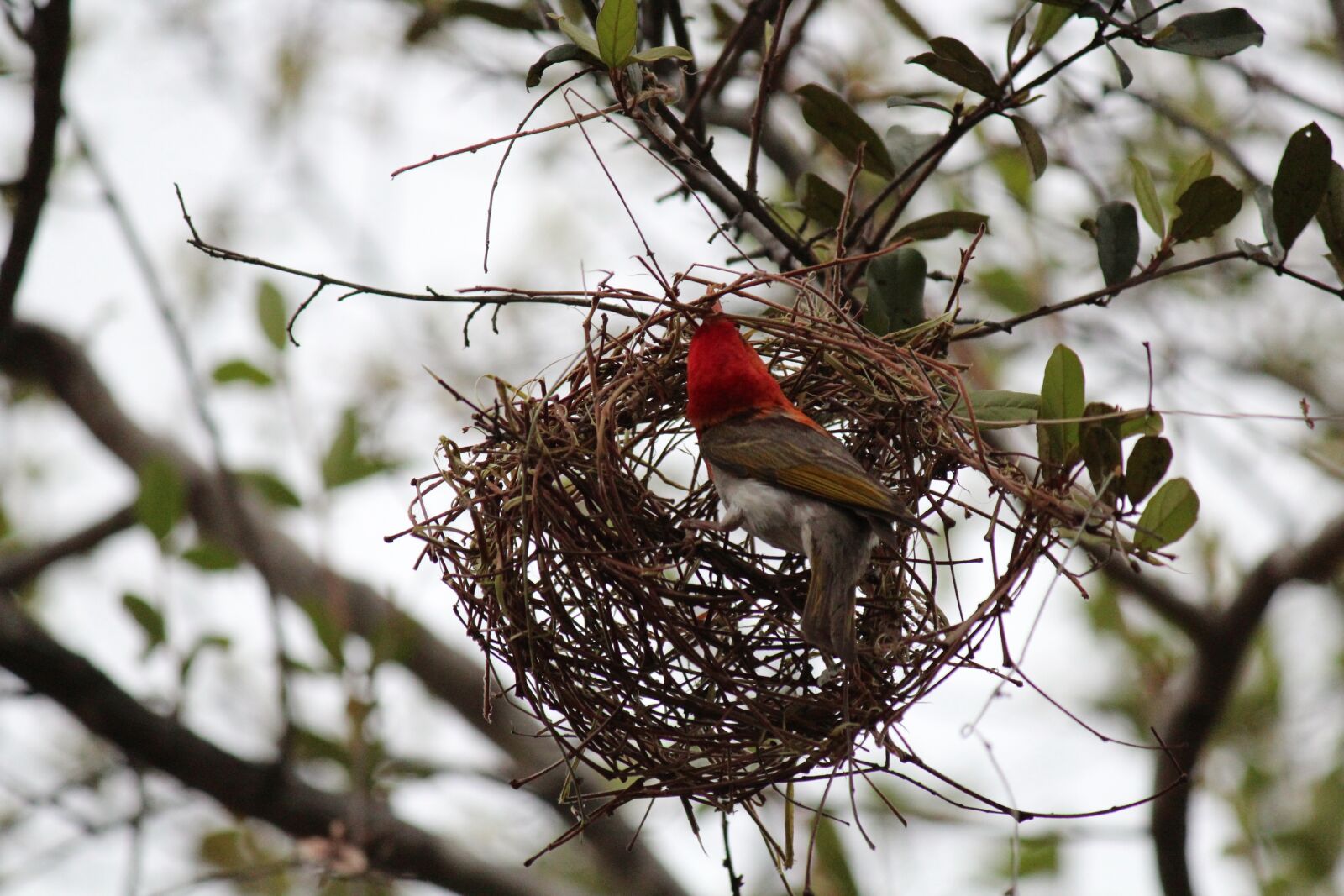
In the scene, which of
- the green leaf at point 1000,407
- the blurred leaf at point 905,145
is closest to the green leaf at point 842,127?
the blurred leaf at point 905,145

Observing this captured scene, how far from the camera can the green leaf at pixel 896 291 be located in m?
2.60

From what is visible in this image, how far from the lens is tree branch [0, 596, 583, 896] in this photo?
15.6 ft

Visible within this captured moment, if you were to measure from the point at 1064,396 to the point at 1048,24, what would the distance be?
80cm

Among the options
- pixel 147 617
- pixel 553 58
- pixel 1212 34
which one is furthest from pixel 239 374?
pixel 1212 34

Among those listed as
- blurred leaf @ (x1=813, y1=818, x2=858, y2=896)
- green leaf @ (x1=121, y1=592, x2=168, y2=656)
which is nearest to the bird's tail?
blurred leaf @ (x1=813, y1=818, x2=858, y2=896)

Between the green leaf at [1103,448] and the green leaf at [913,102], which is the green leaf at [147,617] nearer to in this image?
the green leaf at [913,102]

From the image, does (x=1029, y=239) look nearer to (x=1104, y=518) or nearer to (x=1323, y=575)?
(x=1323, y=575)

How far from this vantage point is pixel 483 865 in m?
5.54

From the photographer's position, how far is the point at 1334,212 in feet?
7.65

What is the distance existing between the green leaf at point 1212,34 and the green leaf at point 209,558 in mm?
3522

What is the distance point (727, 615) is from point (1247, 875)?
4.54 m

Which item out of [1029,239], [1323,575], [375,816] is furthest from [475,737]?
[1323,575]

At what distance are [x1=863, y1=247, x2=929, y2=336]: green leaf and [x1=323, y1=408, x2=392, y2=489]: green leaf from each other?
99.2 inches

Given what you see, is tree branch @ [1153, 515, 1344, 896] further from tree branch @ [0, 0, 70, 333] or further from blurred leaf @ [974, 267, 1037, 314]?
tree branch @ [0, 0, 70, 333]
